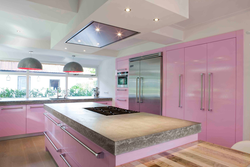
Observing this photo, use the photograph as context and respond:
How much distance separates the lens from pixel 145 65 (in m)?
4.07

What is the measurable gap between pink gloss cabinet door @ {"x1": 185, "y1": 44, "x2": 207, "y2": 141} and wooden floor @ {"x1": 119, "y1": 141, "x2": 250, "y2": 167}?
167 cm


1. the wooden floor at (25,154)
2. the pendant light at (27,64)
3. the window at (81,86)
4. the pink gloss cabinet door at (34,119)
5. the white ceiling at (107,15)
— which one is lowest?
the wooden floor at (25,154)

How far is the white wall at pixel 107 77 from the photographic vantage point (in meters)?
5.41

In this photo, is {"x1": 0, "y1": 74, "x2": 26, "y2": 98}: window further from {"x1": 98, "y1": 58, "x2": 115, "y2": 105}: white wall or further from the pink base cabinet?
the pink base cabinet

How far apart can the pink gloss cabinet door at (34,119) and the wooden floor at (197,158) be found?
3.59 m

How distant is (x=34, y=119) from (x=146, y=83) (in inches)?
109

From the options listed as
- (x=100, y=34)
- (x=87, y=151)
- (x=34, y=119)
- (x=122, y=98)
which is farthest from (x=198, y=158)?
(x=34, y=119)

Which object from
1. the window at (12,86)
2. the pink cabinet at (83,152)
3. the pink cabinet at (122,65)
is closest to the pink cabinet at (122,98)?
the pink cabinet at (122,65)

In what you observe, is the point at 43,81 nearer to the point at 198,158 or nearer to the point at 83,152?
the point at 83,152

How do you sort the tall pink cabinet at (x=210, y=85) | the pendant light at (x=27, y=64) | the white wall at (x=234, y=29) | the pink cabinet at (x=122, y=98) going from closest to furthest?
the white wall at (x=234, y=29) → the tall pink cabinet at (x=210, y=85) → the pendant light at (x=27, y=64) → the pink cabinet at (x=122, y=98)

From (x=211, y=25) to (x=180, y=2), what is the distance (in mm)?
1384

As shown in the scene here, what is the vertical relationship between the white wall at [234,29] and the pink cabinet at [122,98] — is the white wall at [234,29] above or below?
above

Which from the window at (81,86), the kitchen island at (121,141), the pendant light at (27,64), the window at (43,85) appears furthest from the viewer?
the window at (81,86)

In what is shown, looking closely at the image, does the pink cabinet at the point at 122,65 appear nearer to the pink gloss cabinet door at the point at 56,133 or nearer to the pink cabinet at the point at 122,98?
the pink cabinet at the point at 122,98
